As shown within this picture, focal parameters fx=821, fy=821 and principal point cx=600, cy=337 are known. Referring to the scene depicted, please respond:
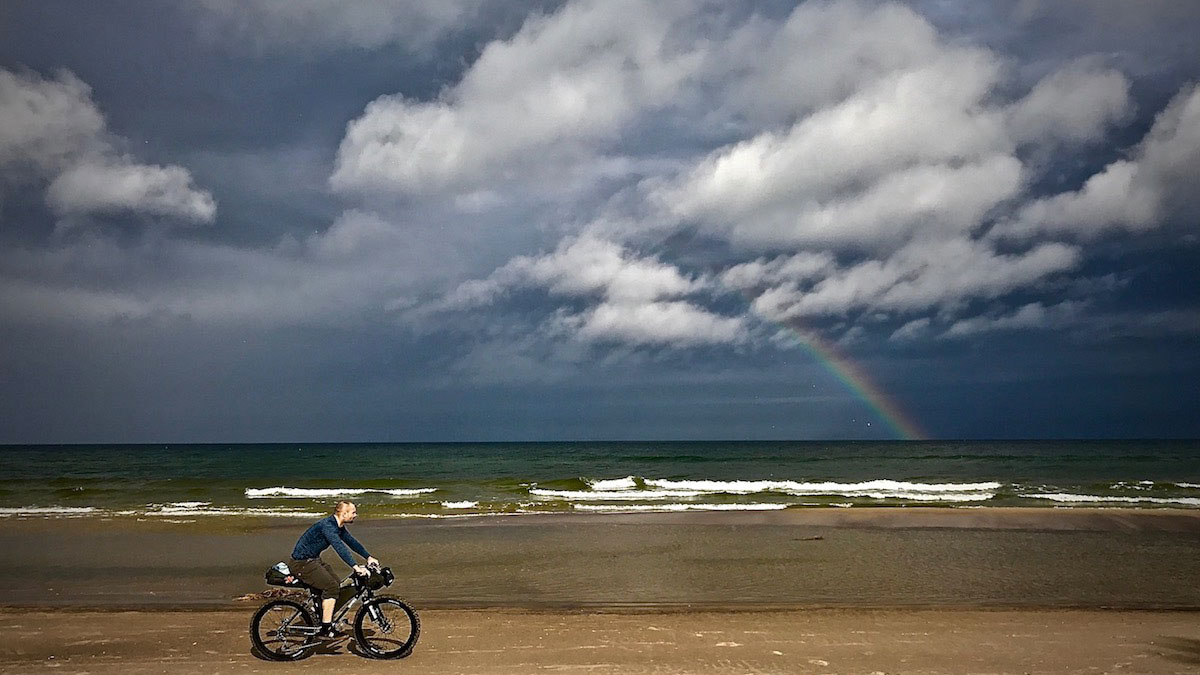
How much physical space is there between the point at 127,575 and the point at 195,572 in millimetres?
1176

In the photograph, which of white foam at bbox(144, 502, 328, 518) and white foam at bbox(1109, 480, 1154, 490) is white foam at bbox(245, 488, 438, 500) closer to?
white foam at bbox(144, 502, 328, 518)

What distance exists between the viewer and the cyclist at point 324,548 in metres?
8.19

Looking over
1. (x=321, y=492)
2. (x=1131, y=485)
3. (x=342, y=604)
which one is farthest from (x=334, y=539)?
(x=1131, y=485)

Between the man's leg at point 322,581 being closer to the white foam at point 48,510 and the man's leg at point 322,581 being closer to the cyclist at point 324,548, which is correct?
the cyclist at point 324,548

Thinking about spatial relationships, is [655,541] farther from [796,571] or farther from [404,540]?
[404,540]

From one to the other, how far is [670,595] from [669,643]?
3627mm

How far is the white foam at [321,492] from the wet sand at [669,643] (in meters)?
26.6

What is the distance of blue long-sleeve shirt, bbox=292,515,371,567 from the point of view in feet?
26.8

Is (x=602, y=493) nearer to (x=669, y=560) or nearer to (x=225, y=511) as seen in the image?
(x=225, y=511)

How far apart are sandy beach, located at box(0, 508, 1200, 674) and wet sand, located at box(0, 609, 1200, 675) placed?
4 cm

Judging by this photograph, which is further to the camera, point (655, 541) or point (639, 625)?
point (655, 541)

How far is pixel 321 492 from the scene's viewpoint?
41969 mm

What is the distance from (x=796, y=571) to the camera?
50.3 ft

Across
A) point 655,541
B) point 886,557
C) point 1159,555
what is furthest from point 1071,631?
point 655,541
